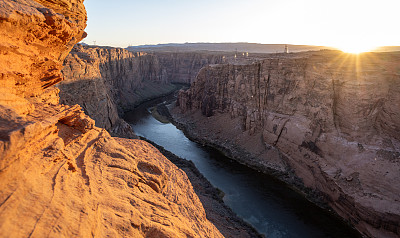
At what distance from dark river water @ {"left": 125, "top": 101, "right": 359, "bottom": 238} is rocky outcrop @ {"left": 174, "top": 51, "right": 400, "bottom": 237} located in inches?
67.0

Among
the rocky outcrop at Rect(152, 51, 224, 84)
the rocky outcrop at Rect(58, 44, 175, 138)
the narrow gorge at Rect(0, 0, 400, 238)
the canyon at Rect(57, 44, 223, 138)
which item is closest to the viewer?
the narrow gorge at Rect(0, 0, 400, 238)

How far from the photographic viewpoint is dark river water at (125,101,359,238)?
22.3 meters

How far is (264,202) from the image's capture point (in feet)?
85.2

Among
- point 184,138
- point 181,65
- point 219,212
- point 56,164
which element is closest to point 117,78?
point 184,138

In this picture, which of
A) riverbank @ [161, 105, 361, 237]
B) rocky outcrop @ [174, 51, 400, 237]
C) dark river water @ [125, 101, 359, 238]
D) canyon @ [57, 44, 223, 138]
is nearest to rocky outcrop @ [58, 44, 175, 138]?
canyon @ [57, 44, 223, 138]

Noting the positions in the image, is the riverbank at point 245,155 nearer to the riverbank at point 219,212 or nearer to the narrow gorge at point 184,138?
the narrow gorge at point 184,138

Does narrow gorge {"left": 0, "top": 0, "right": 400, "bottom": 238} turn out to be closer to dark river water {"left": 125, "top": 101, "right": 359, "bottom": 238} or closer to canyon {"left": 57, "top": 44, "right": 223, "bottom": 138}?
canyon {"left": 57, "top": 44, "right": 223, "bottom": 138}

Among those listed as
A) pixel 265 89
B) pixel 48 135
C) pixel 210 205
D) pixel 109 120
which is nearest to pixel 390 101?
pixel 265 89

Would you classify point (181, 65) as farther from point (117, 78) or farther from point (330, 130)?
point (330, 130)

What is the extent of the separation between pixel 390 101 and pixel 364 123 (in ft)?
10.5

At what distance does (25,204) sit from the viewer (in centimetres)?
617

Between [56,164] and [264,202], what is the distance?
22.8 meters

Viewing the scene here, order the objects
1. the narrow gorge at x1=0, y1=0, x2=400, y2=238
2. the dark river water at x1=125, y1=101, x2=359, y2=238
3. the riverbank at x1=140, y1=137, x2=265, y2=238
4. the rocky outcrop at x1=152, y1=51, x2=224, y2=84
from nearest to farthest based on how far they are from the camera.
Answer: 1. the narrow gorge at x1=0, y1=0, x2=400, y2=238
2. the riverbank at x1=140, y1=137, x2=265, y2=238
3. the dark river water at x1=125, y1=101, x2=359, y2=238
4. the rocky outcrop at x1=152, y1=51, x2=224, y2=84

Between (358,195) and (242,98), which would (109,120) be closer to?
(242,98)
